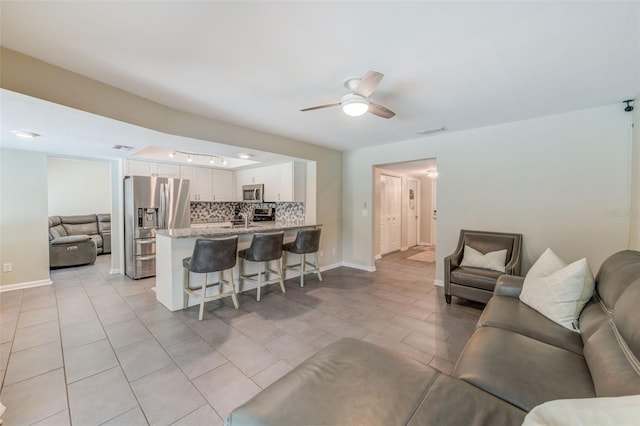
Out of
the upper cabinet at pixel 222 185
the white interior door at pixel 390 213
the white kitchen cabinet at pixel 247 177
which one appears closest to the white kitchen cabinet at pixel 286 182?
the white kitchen cabinet at pixel 247 177

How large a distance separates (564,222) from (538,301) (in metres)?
1.97

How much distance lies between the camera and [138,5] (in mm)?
1479

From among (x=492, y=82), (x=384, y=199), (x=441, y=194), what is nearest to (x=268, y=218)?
(x=384, y=199)

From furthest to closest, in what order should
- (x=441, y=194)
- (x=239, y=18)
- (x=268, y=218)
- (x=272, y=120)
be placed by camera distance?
(x=268, y=218) < (x=441, y=194) < (x=272, y=120) < (x=239, y=18)

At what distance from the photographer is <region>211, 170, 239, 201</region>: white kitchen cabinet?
6.06 meters

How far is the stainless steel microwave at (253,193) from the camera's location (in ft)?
18.4

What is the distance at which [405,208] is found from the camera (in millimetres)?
7562

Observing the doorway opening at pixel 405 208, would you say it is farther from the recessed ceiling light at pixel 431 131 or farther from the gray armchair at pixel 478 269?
the gray armchair at pixel 478 269

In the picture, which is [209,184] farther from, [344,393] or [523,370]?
[523,370]

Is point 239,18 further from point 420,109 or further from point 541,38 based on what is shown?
point 420,109

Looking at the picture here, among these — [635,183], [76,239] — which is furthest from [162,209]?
[635,183]

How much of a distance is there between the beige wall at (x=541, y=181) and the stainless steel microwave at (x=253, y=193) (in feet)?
9.92

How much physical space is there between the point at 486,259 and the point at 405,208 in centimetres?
432

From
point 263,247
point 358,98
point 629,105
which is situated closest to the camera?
point 358,98
